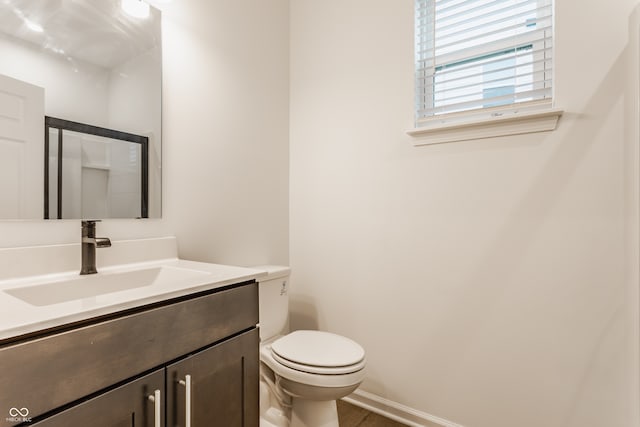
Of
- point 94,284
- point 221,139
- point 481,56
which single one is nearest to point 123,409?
point 94,284

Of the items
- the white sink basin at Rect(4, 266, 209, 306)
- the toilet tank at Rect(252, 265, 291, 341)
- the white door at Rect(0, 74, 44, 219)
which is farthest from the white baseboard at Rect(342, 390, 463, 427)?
the white door at Rect(0, 74, 44, 219)

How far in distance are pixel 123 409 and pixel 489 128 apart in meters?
1.61

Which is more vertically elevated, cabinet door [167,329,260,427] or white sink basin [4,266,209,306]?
white sink basin [4,266,209,306]

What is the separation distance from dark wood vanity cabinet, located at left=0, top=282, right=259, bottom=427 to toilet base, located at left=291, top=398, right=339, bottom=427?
0.37 meters

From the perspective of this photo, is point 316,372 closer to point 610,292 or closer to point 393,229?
point 393,229

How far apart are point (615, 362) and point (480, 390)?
0.52 metres

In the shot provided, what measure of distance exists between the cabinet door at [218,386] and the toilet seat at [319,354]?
274 mm

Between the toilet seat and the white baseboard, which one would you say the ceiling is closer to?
the toilet seat

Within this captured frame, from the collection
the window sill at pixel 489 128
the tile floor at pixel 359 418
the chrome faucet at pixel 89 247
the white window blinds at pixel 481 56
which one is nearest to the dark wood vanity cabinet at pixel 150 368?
the chrome faucet at pixel 89 247

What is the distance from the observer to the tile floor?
1621mm

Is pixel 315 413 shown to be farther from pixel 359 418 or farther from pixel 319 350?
pixel 359 418

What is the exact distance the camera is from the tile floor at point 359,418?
5.32ft

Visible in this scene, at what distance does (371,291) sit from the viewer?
5.85 feet

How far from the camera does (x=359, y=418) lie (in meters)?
1.67
